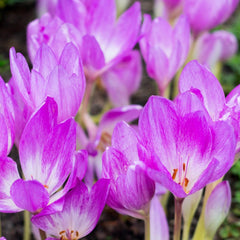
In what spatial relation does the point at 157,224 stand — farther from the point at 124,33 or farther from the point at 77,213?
the point at 124,33

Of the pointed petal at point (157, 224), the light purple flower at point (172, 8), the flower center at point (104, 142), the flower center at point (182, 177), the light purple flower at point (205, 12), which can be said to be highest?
the light purple flower at point (172, 8)

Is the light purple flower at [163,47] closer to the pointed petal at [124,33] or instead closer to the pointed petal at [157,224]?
the pointed petal at [124,33]

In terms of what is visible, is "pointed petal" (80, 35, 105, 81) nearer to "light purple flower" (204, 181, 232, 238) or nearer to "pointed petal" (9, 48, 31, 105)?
"pointed petal" (9, 48, 31, 105)

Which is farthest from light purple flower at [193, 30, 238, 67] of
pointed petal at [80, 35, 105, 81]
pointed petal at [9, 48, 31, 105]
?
pointed petal at [9, 48, 31, 105]

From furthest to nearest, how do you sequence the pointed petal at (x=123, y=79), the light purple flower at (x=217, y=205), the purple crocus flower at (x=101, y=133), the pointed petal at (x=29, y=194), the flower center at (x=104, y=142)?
the pointed petal at (x=123, y=79) < the flower center at (x=104, y=142) < the purple crocus flower at (x=101, y=133) < the light purple flower at (x=217, y=205) < the pointed petal at (x=29, y=194)

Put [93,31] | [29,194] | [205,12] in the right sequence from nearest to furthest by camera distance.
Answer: [29,194] < [93,31] < [205,12]

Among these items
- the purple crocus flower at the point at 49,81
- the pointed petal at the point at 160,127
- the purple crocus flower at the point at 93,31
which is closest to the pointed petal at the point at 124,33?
the purple crocus flower at the point at 93,31

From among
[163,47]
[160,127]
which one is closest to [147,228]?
[160,127]
